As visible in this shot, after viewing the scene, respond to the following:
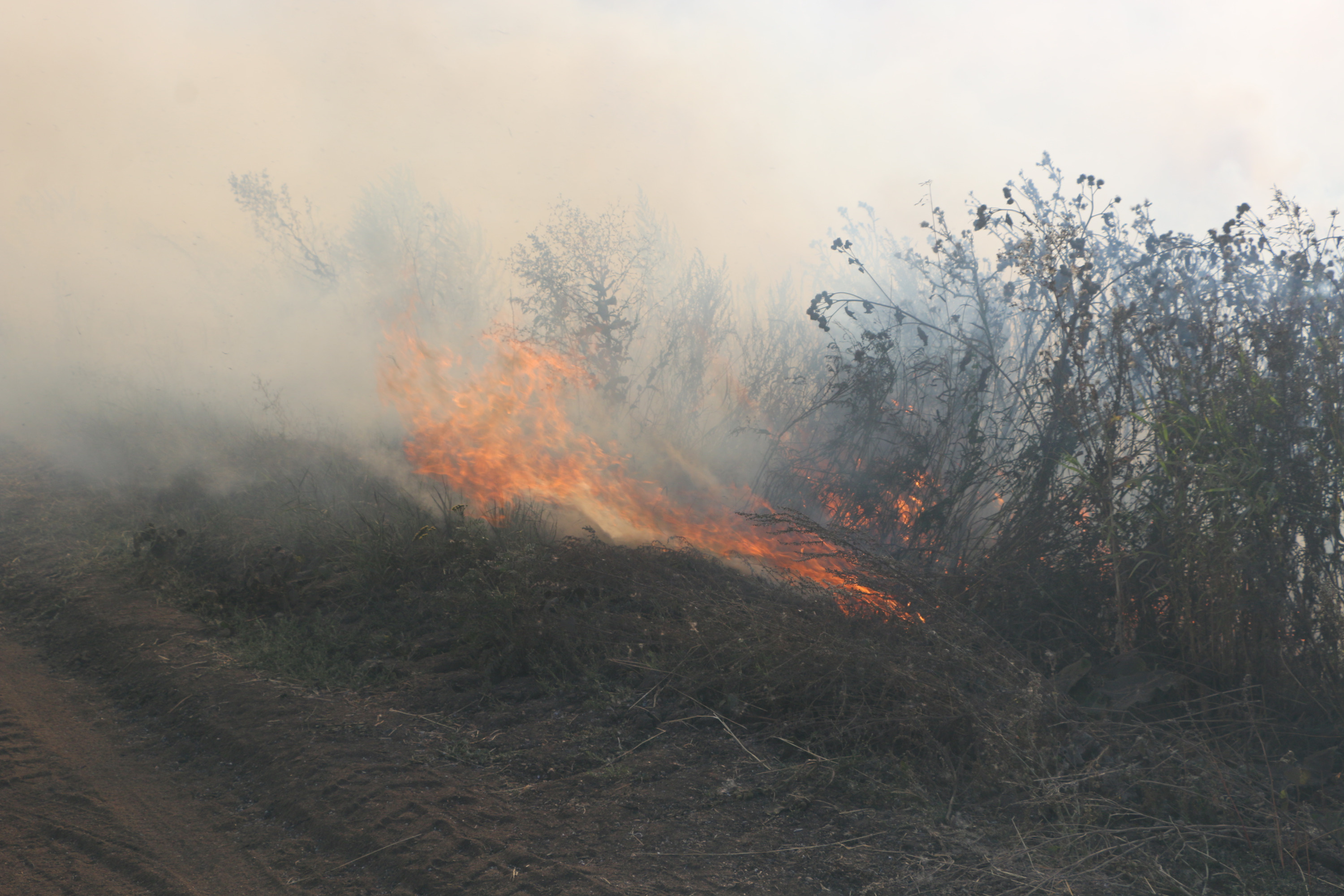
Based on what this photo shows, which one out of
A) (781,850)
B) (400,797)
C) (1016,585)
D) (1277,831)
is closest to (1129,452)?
(1016,585)

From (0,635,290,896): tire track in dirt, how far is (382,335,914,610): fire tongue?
3.46 metres

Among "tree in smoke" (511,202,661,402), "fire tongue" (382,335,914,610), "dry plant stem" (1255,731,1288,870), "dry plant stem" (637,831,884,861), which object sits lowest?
"dry plant stem" (637,831,884,861)

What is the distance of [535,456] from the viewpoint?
8391 millimetres

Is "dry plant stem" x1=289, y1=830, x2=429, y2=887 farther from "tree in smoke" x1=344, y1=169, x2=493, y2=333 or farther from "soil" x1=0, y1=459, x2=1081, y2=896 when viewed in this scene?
"tree in smoke" x1=344, y1=169, x2=493, y2=333

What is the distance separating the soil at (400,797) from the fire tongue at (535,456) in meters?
2.65

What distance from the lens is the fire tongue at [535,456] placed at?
24.7 ft

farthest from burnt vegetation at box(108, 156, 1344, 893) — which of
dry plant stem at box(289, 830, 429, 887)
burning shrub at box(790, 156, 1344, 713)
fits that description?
dry plant stem at box(289, 830, 429, 887)

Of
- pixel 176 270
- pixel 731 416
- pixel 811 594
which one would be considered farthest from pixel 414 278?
pixel 811 594

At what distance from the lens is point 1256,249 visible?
6508 mm

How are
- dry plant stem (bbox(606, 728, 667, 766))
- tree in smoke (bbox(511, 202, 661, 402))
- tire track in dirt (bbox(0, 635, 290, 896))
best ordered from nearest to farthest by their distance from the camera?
1. tire track in dirt (bbox(0, 635, 290, 896))
2. dry plant stem (bbox(606, 728, 667, 766))
3. tree in smoke (bbox(511, 202, 661, 402))

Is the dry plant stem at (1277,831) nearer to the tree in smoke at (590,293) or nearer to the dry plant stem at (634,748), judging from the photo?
the dry plant stem at (634,748)

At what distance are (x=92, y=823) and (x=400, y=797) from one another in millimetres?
1338

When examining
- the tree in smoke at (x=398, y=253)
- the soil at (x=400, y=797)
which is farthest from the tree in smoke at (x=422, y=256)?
the soil at (x=400, y=797)

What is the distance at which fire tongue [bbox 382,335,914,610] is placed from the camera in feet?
24.7
